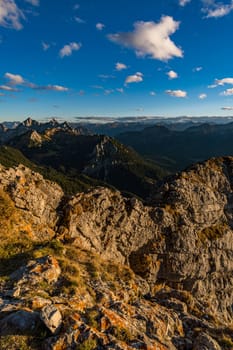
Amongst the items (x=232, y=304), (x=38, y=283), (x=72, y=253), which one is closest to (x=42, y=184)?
(x=72, y=253)

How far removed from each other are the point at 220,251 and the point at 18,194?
3117cm

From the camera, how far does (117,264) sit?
2423 centimetres

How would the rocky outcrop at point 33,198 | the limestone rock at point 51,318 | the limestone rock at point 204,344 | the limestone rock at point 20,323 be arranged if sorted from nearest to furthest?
1. the limestone rock at point 20,323
2. the limestone rock at point 51,318
3. the limestone rock at point 204,344
4. the rocky outcrop at point 33,198

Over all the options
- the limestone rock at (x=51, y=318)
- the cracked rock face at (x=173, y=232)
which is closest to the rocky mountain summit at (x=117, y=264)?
the limestone rock at (x=51, y=318)

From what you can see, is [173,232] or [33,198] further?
[173,232]

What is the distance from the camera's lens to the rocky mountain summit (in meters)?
11.9

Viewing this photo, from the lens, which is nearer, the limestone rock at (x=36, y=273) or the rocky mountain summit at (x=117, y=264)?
the rocky mountain summit at (x=117, y=264)

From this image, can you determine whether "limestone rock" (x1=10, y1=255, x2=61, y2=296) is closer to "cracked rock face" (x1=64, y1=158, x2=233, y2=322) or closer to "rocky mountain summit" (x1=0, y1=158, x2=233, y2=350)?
"rocky mountain summit" (x1=0, y1=158, x2=233, y2=350)

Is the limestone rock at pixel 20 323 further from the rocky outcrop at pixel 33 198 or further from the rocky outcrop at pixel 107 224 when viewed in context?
the rocky outcrop at pixel 107 224

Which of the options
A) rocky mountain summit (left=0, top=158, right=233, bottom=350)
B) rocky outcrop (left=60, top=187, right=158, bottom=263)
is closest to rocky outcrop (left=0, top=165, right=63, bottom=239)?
rocky mountain summit (left=0, top=158, right=233, bottom=350)

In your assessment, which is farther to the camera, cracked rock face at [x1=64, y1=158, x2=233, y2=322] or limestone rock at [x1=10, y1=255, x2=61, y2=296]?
cracked rock face at [x1=64, y1=158, x2=233, y2=322]

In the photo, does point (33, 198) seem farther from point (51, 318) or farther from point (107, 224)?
point (51, 318)

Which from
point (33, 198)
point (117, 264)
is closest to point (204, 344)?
point (117, 264)

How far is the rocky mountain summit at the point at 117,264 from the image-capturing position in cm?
1189
